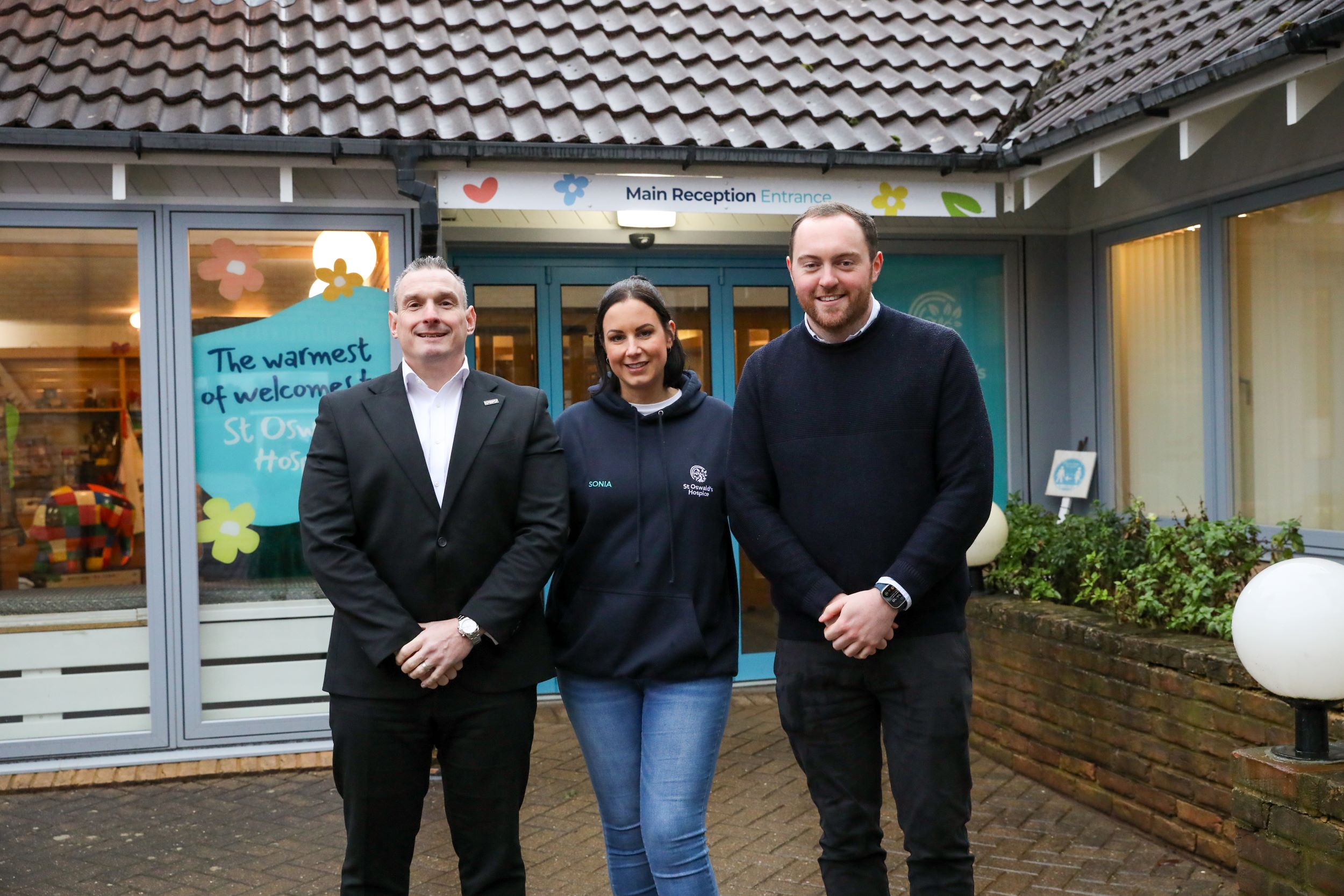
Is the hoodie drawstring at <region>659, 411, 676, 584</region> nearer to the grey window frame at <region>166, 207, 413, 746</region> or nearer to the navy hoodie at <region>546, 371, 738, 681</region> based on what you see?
the navy hoodie at <region>546, 371, 738, 681</region>

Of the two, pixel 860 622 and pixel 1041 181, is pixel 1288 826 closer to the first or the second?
pixel 860 622

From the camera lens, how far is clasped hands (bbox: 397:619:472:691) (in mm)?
2941

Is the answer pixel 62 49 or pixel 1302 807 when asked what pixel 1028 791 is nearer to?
pixel 1302 807

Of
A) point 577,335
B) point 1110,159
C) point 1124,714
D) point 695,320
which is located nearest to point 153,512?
point 577,335

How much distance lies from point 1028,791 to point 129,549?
455 centimetres

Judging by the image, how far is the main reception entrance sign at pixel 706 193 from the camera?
20.0 ft

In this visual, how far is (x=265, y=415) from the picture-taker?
6.29 metres

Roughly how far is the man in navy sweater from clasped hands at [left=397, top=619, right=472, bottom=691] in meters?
0.76

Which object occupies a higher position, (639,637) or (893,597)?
(893,597)

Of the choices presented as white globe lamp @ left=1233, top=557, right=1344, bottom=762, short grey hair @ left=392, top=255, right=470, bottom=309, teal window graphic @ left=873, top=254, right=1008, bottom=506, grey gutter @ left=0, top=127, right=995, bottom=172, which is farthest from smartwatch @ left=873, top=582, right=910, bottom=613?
teal window graphic @ left=873, top=254, right=1008, bottom=506

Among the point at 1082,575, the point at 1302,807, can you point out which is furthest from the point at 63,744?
the point at 1302,807

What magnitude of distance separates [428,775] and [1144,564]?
3531 millimetres

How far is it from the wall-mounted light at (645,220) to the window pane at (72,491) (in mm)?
2670

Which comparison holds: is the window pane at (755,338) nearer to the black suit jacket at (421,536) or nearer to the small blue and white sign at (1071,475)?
the small blue and white sign at (1071,475)
